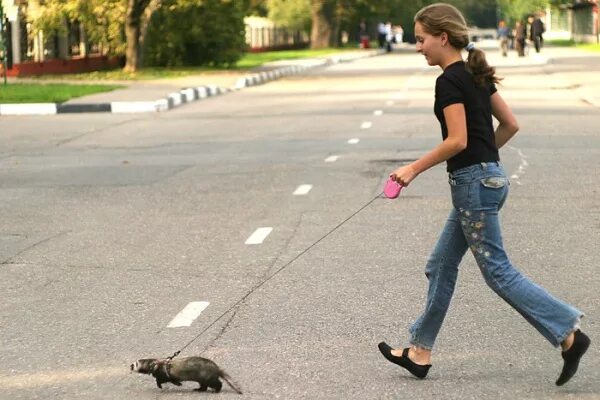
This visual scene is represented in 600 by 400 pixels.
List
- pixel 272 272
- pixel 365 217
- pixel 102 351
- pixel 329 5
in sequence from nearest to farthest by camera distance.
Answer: pixel 102 351
pixel 272 272
pixel 365 217
pixel 329 5

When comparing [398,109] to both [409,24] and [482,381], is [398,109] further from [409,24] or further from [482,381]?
[409,24]

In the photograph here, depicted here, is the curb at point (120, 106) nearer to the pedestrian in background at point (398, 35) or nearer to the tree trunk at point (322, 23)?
the tree trunk at point (322, 23)

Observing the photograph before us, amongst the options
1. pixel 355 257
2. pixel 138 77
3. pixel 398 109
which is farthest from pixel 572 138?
pixel 138 77

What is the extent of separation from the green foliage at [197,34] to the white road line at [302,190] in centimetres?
3437

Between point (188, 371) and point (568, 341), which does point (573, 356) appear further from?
point (188, 371)

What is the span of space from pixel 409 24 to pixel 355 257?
337 feet

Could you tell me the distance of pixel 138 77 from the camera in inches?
1698

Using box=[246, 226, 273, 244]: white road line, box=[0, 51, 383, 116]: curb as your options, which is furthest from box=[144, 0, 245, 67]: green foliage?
box=[246, 226, 273, 244]: white road line

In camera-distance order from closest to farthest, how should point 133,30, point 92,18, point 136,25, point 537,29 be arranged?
point 136,25, point 133,30, point 92,18, point 537,29

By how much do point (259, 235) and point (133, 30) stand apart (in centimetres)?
3531

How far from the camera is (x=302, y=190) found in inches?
552

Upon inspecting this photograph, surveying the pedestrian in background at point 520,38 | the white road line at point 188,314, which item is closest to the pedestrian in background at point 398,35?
the pedestrian in background at point 520,38

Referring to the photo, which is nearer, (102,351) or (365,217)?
(102,351)

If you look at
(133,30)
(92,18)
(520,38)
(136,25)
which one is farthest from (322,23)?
(136,25)
